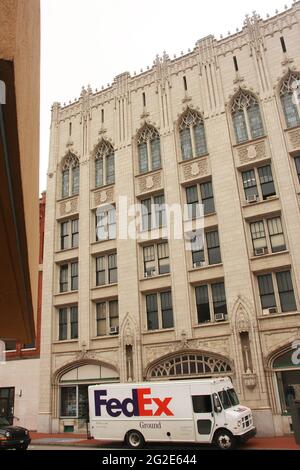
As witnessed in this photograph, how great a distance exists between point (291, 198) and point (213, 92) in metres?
10.4

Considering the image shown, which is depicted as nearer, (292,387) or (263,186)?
(292,387)

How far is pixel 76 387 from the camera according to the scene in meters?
28.0

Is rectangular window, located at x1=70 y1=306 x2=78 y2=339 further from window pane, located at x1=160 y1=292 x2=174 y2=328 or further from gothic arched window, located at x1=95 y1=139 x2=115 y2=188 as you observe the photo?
gothic arched window, located at x1=95 y1=139 x2=115 y2=188

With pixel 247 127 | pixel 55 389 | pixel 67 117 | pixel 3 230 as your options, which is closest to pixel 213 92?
pixel 247 127

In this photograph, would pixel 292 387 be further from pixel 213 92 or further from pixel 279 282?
pixel 213 92

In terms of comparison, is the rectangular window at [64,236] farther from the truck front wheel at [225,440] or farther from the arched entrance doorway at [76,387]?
the truck front wheel at [225,440]

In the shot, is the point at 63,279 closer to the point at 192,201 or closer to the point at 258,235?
the point at 192,201

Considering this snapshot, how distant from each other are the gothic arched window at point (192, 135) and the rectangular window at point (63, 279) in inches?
519

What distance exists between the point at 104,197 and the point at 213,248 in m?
10.3

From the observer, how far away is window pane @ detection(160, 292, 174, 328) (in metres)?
26.3

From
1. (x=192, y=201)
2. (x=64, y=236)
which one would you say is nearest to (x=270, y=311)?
(x=192, y=201)

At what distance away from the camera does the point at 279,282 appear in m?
23.8

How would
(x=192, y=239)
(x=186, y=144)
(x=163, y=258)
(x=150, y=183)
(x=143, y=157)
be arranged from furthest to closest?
(x=143, y=157), (x=150, y=183), (x=186, y=144), (x=163, y=258), (x=192, y=239)

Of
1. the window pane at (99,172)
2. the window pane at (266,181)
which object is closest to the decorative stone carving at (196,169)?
the window pane at (266,181)
